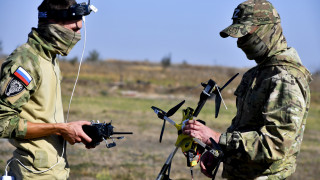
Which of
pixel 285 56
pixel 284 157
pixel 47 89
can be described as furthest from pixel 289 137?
pixel 47 89

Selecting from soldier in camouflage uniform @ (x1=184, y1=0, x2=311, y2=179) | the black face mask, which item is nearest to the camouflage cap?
soldier in camouflage uniform @ (x1=184, y1=0, x2=311, y2=179)

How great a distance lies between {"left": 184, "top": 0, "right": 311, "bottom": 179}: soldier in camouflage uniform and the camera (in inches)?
153

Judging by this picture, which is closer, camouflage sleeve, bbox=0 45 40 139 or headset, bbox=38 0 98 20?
camouflage sleeve, bbox=0 45 40 139

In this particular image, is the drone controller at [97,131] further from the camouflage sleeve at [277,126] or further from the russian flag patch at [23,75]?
the camouflage sleeve at [277,126]

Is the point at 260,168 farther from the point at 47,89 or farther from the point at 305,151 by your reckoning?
the point at 305,151

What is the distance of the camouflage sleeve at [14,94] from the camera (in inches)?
157

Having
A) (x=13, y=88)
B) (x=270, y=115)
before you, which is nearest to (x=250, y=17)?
(x=270, y=115)

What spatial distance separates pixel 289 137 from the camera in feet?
12.7

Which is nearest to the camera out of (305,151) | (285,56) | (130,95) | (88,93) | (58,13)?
(285,56)

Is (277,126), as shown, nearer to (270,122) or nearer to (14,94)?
(270,122)

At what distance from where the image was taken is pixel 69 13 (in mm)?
4441

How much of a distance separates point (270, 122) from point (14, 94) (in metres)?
2.22

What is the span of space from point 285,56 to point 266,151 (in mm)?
892

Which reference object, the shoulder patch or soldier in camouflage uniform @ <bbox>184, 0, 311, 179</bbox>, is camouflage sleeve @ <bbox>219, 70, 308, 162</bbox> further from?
the shoulder patch
